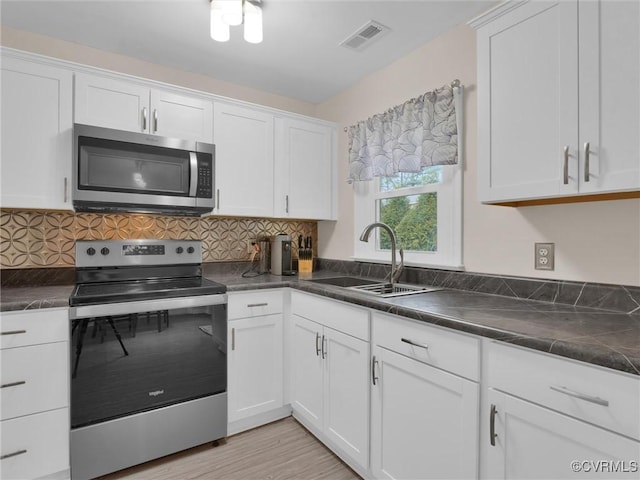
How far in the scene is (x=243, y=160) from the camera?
2.49 meters

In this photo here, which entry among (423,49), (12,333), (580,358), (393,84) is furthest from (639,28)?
(12,333)

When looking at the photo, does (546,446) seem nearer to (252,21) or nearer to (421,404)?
(421,404)

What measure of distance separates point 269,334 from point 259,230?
963 mm

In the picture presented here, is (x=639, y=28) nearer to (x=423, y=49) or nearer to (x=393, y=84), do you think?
(x=423, y=49)

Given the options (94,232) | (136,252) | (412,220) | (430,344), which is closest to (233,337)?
(136,252)

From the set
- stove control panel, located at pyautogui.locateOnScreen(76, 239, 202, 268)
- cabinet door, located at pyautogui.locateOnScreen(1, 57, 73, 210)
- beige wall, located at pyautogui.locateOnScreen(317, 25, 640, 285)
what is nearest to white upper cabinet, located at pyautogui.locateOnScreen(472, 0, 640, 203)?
beige wall, located at pyautogui.locateOnScreen(317, 25, 640, 285)

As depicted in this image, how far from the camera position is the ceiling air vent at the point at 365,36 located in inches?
78.9

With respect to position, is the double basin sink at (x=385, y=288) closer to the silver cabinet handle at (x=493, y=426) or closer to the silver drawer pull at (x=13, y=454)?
the silver cabinet handle at (x=493, y=426)

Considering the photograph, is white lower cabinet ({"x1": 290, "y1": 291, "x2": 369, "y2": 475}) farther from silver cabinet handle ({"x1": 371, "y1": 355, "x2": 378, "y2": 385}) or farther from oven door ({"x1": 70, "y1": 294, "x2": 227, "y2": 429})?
oven door ({"x1": 70, "y1": 294, "x2": 227, "y2": 429})

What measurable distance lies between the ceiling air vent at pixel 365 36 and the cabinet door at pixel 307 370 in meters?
1.74

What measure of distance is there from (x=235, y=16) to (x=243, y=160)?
98cm

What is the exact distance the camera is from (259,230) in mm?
2887

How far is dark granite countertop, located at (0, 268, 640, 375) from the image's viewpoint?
93cm

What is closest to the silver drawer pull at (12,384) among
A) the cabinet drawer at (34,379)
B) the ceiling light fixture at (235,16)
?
the cabinet drawer at (34,379)
